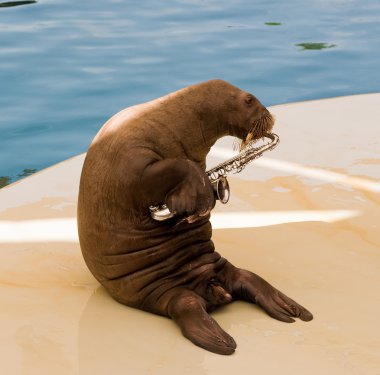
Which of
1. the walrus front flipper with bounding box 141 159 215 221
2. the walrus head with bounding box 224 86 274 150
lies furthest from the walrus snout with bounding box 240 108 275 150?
the walrus front flipper with bounding box 141 159 215 221

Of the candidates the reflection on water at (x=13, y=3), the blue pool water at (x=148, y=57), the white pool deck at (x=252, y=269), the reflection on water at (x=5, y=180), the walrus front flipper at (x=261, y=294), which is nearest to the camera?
the white pool deck at (x=252, y=269)

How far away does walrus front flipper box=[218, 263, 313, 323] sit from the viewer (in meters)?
3.15

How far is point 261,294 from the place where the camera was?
319cm

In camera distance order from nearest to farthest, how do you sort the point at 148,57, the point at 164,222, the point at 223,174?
the point at 164,222
the point at 223,174
the point at 148,57

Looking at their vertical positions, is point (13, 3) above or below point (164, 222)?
below

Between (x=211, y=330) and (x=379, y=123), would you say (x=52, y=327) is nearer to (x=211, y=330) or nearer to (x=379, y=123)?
(x=211, y=330)

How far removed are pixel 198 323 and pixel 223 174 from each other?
0.60 metres

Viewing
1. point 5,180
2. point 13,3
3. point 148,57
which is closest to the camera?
point 5,180

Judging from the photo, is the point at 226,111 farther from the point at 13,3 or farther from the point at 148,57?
the point at 13,3

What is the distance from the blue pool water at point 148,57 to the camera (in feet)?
24.6

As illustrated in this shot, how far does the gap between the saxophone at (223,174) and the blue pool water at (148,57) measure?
326cm

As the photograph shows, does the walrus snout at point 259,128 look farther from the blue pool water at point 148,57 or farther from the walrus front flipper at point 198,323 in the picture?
the blue pool water at point 148,57

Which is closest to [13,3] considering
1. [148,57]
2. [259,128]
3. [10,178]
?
[148,57]

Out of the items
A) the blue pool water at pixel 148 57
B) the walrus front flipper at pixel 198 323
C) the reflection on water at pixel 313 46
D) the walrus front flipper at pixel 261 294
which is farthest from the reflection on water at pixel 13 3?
the walrus front flipper at pixel 198 323
